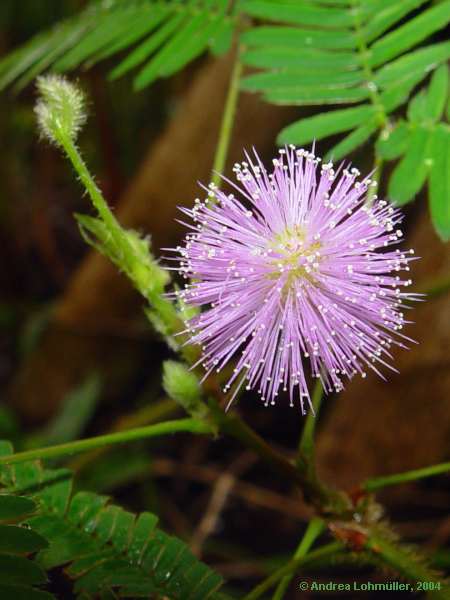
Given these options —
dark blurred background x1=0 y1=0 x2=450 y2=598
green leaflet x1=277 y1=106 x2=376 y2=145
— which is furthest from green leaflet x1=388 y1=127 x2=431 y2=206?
dark blurred background x1=0 y1=0 x2=450 y2=598

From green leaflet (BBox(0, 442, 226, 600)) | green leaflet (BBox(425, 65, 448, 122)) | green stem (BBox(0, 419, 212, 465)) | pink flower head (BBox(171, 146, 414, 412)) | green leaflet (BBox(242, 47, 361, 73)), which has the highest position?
green leaflet (BBox(242, 47, 361, 73))

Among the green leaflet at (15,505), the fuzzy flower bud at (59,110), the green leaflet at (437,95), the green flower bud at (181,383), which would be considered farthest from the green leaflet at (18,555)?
the green leaflet at (437,95)

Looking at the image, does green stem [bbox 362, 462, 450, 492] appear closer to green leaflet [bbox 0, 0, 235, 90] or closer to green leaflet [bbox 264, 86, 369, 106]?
green leaflet [bbox 264, 86, 369, 106]

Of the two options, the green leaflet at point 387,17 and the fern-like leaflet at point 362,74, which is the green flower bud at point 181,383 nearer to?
the fern-like leaflet at point 362,74

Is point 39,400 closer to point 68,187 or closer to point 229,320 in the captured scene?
point 68,187

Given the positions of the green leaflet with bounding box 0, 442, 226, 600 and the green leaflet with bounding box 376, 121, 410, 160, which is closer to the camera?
the green leaflet with bounding box 0, 442, 226, 600

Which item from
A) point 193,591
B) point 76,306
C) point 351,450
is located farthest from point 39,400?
point 193,591
